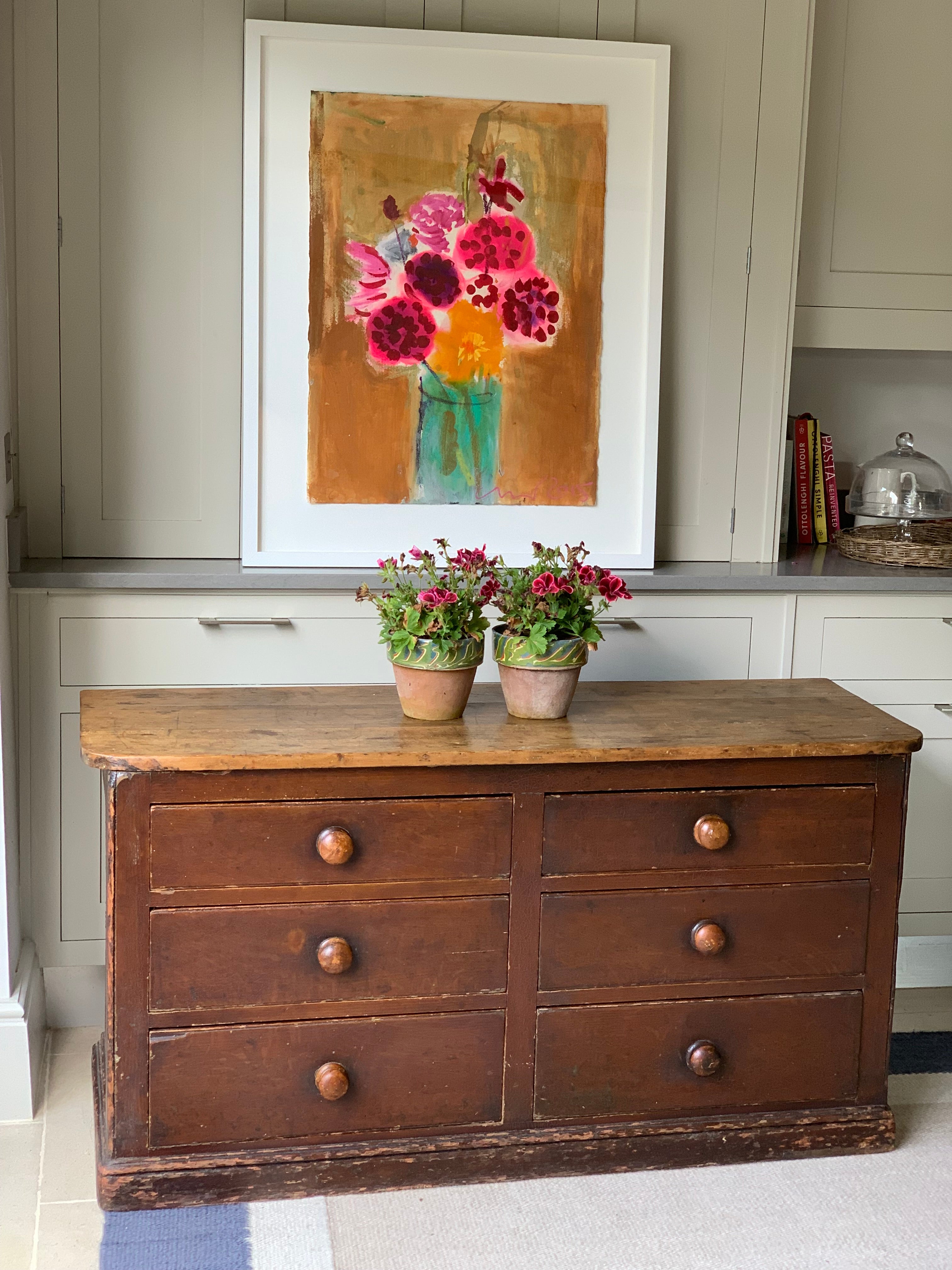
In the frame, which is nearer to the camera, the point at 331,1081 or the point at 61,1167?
the point at 331,1081

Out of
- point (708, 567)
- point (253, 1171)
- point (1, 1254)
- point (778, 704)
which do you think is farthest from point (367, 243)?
point (1, 1254)

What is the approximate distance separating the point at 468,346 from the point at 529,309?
15 centimetres

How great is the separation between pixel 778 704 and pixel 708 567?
0.60m

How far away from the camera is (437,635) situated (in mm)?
2125

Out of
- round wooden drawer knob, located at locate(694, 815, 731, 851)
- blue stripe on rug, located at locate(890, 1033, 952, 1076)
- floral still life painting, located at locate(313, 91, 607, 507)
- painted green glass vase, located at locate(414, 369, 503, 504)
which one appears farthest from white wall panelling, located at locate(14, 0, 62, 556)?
blue stripe on rug, located at locate(890, 1033, 952, 1076)

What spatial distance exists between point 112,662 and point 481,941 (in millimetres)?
991

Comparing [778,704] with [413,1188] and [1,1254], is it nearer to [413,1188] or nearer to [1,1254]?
[413,1188]

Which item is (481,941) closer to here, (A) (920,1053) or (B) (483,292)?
(A) (920,1053)

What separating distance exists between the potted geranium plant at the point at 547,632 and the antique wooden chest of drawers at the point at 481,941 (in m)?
0.05

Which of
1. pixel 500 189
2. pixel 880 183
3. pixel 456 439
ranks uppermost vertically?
pixel 880 183

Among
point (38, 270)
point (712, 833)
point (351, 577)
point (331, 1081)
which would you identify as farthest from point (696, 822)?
point (38, 270)
